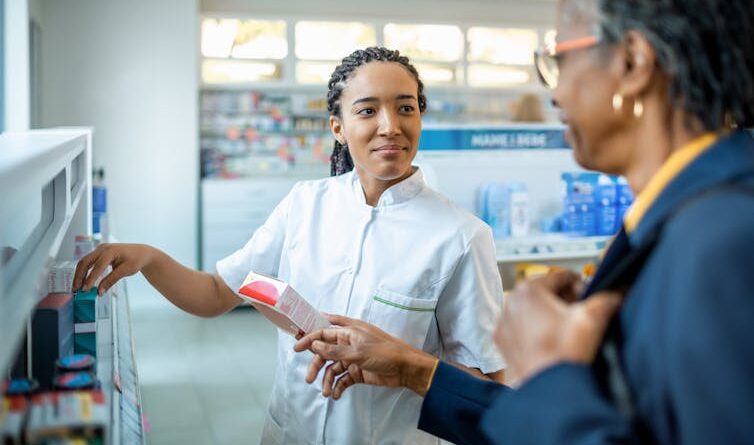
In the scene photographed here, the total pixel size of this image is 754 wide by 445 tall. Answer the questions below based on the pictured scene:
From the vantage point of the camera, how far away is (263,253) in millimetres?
1961

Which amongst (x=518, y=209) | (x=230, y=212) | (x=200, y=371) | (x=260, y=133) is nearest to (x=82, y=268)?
(x=518, y=209)

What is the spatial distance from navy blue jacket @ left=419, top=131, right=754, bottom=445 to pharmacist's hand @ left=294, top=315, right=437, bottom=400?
0.58 meters

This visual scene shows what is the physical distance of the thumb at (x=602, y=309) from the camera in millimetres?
810

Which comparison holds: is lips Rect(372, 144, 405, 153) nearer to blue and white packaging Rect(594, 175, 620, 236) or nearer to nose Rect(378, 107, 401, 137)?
nose Rect(378, 107, 401, 137)

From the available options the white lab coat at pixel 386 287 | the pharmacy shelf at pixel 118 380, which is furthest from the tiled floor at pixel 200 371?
the white lab coat at pixel 386 287

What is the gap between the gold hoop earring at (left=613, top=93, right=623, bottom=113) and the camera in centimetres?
87

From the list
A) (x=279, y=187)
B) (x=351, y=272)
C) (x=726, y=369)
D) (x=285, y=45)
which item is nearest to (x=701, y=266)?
(x=726, y=369)

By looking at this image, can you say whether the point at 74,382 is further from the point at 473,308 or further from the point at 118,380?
the point at 473,308

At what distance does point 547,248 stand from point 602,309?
4.18m

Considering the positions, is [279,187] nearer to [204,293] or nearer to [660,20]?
[204,293]

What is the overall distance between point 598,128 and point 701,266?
0.27 metres

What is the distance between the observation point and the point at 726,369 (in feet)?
2.17

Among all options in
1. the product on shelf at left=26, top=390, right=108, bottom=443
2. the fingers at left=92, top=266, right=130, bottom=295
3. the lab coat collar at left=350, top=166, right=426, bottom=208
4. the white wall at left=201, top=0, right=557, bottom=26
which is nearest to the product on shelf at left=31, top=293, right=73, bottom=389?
the fingers at left=92, top=266, right=130, bottom=295

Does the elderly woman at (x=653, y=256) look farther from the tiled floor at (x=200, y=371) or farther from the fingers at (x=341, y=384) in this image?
the tiled floor at (x=200, y=371)
